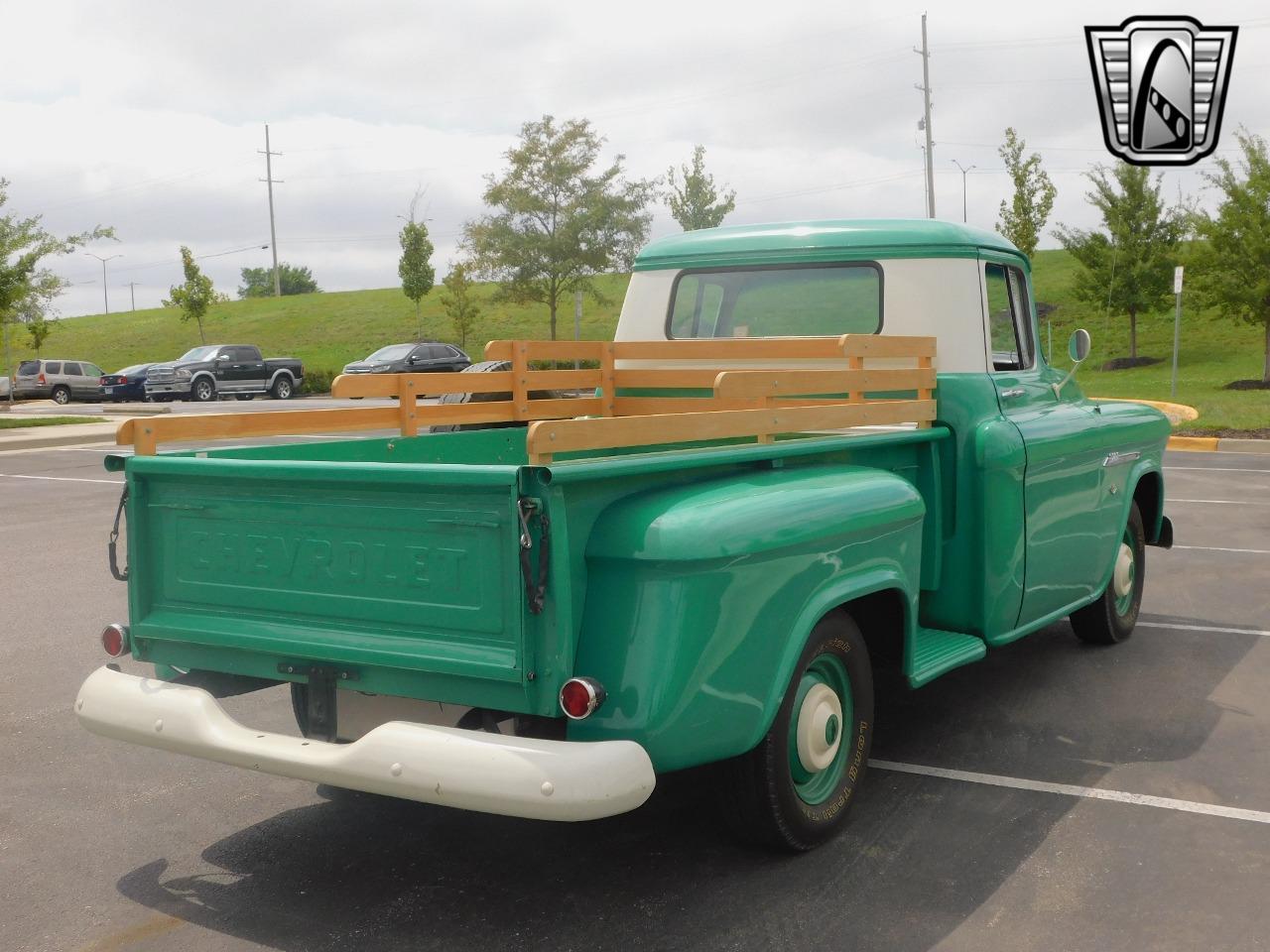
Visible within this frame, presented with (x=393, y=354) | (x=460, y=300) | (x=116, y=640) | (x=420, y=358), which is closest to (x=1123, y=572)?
(x=116, y=640)

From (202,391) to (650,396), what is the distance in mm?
33339

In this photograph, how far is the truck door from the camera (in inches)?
204

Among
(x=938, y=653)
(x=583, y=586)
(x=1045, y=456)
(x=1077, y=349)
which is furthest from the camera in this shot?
(x=1077, y=349)

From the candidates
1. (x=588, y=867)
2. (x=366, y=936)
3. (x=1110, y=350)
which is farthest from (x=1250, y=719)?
(x=1110, y=350)

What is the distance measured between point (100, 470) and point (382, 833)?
1373 cm

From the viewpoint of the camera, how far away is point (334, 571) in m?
3.49

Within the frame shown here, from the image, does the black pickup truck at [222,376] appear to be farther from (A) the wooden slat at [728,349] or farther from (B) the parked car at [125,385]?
(A) the wooden slat at [728,349]

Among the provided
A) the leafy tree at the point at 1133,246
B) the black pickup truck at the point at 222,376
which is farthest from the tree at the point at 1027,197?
the black pickup truck at the point at 222,376

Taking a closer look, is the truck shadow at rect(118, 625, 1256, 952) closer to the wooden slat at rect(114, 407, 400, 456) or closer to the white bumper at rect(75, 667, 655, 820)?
the white bumper at rect(75, 667, 655, 820)

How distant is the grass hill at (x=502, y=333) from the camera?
93.6 feet

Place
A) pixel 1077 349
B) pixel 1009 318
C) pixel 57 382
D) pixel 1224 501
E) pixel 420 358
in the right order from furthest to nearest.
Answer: pixel 57 382 → pixel 420 358 → pixel 1224 501 → pixel 1077 349 → pixel 1009 318

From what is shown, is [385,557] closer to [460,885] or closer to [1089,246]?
[460,885]

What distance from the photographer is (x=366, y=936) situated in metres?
3.40

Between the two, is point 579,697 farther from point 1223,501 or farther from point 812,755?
point 1223,501
